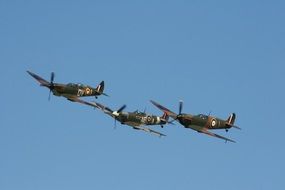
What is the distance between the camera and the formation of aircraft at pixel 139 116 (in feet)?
362

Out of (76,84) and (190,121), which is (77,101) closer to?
(76,84)

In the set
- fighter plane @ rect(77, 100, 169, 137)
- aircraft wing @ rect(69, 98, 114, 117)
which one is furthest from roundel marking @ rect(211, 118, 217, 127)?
aircraft wing @ rect(69, 98, 114, 117)

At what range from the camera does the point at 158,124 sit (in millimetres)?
124812

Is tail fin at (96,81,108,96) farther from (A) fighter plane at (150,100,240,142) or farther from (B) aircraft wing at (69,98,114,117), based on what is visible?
(A) fighter plane at (150,100,240,142)

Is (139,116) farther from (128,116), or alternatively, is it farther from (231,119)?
(231,119)

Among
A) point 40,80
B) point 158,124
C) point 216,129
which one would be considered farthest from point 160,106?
point 40,80

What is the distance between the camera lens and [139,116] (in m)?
120

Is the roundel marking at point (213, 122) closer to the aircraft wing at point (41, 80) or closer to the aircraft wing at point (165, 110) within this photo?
the aircraft wing at point (165, 110)

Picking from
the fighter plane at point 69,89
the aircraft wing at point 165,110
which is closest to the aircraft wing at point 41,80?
the fighter plane at point 69,89

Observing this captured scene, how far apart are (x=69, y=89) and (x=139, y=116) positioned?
11968 millimetres

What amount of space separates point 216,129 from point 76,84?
2399 centimetres

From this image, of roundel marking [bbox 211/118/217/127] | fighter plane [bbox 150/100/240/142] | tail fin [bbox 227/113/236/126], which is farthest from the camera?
tail fin [bbox 227/113/236/126]

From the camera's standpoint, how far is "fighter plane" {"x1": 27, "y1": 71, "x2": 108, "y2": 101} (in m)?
118

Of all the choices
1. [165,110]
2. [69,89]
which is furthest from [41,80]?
[165,110]
